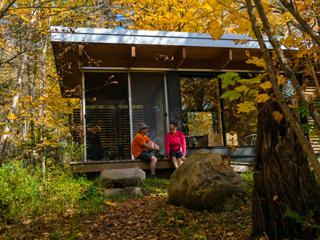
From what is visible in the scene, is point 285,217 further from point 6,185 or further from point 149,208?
point 6,185

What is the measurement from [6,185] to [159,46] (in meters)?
4.66

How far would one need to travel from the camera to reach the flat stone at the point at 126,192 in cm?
511

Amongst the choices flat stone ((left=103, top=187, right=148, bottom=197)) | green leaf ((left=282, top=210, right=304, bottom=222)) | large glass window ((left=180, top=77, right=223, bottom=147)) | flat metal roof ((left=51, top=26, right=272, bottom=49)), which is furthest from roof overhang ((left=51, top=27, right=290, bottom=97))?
green leaf ((left=282, top=210, right=304, bottom=222))

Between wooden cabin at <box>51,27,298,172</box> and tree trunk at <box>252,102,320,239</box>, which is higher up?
wooden cabin at <box>51,27,298,172</box>

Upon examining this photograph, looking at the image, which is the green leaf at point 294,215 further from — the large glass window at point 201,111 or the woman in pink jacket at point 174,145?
the large glass window at point 201,111

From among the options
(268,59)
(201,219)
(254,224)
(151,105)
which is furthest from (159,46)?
(268,59)

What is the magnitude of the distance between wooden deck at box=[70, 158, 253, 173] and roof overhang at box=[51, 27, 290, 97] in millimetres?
2055

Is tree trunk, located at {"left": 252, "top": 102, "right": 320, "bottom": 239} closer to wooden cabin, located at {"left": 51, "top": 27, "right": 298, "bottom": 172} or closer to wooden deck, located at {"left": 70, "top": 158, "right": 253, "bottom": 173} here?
wooden deck, located at {"left": 70, "top": 158, "right": 253, "bottom": 173}

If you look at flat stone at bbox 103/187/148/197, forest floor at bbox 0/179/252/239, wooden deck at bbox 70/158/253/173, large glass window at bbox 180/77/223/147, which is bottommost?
forest floor at bbox 0/179/252/239

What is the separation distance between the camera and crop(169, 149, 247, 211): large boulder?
12.6 feet

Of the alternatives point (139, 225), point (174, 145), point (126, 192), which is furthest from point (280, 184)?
point (174, 145)

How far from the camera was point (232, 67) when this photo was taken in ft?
27.9

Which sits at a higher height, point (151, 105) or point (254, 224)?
point (151, 105)

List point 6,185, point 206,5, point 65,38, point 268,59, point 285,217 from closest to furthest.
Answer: point 268,59 → point 206,5 → point 285,217 → point 6,185 → point 65,38
